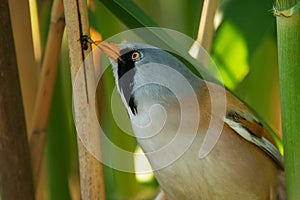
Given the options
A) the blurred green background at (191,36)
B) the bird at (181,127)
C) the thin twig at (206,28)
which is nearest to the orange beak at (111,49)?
the bird at (181,127)

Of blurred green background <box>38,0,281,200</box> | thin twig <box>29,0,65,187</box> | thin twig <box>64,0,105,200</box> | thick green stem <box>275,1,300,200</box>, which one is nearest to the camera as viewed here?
thick green stem <box>275,1,300,200</box>

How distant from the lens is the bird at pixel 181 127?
49.6 inches

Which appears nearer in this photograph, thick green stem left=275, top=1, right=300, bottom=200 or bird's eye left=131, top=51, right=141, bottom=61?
thick green stem left=275, top=1, right=300, bottom=200

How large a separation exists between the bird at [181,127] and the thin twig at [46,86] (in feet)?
0.64

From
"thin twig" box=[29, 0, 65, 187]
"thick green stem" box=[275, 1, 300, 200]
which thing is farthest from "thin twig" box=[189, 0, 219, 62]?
"thick green stem" box=[275, 1, 300, 200]

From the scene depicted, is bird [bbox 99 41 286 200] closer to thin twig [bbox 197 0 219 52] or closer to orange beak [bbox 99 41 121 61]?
orange beak [bbox 99 41 121 61]

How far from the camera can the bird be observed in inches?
49.6

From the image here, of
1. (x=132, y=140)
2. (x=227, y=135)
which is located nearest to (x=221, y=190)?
(x=227, y=135)

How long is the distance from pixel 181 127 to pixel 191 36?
0.57 meters

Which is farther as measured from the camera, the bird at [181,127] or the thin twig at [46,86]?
the thin twig at [46,86]

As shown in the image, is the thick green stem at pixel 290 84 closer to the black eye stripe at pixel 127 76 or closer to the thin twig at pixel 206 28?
the black eye stripe at pixel 127 76

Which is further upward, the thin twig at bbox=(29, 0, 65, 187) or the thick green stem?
the thick green stem

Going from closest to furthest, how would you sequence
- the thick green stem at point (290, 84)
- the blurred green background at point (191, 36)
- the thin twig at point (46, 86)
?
1. the thick green stem at point (290, 84)
2. the thin twig at point (46, 86)
3. the blurred green background at point (191, 36)

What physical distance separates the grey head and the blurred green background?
6.0 inches
